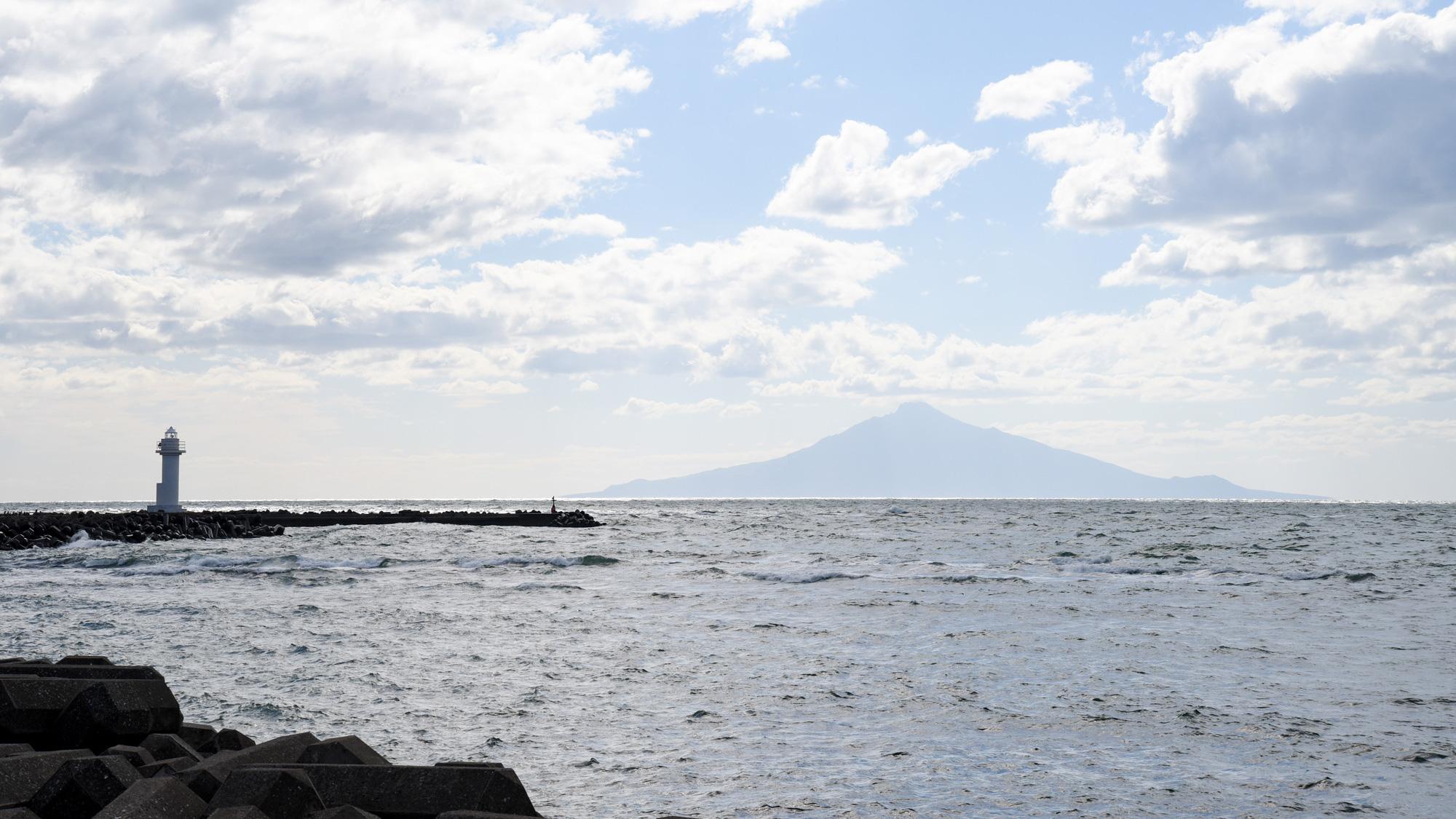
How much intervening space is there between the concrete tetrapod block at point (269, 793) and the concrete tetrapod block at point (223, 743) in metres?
2.45

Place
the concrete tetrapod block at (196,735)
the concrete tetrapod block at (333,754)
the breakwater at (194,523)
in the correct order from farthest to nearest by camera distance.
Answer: the breakwater at (194,523) < the concrete tetrapod block at (196,735) < the concrete tetrapod block at (333,754)

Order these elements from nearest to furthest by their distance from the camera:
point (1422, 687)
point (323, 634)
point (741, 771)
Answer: point (741, 771) < point (1422, 687) < point (323, 634)

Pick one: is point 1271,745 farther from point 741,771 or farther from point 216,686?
point 216,686

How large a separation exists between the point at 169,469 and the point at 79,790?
7892 centimetres

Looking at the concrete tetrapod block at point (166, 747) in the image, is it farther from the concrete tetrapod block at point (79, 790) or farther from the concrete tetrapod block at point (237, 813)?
the concrete tetrapod block at point (237, 813)

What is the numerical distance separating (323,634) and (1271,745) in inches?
504

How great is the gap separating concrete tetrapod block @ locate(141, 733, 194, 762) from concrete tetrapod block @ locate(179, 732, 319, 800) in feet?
1.20

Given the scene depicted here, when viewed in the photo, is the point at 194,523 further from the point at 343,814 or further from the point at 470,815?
the point at 470,815

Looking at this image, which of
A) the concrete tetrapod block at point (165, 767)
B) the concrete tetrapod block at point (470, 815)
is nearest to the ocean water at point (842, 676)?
the concrete tetrapod block at point (470, 815)

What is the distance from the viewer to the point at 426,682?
1109cm

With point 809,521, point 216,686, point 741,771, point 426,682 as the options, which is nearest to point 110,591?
point 216,686

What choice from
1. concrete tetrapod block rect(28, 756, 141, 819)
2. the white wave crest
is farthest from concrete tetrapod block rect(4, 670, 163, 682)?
the white wave crest

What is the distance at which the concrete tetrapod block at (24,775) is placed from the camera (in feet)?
16.1

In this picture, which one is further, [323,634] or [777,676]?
[323,634]
